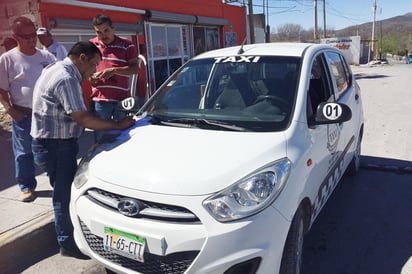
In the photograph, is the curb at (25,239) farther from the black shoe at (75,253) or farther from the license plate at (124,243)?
the license plate at (124,243)

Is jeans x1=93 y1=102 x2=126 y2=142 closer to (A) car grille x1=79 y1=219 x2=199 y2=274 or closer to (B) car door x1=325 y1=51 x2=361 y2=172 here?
(A) car grille x1=79 y1=219 x2=199 y2=274

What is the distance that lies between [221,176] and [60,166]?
1563 mm

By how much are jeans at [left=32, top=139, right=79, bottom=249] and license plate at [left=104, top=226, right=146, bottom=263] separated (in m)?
0.98

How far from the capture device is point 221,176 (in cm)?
223

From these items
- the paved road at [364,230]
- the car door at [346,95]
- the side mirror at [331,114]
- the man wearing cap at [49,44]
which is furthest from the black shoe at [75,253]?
the man wearing cap at [49,44]

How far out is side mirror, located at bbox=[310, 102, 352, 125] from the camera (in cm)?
289

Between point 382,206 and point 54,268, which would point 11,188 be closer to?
point 54,268

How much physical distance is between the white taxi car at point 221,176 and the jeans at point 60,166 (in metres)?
0.34

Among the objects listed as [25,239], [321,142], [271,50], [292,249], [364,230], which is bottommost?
[364,230]

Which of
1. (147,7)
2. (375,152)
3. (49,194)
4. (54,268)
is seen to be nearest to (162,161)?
(54,268)

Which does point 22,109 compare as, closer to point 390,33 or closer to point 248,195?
point 248,195

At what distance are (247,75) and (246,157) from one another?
124 cm

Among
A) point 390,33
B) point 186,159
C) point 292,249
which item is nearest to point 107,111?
point 186,159

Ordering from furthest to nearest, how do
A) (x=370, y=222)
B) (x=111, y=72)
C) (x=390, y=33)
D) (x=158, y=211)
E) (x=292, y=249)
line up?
(x=390, y=33) → (x=111, y=72) → (x=370, y=222) → (x=292, y=249) → (x=158, y=211)
